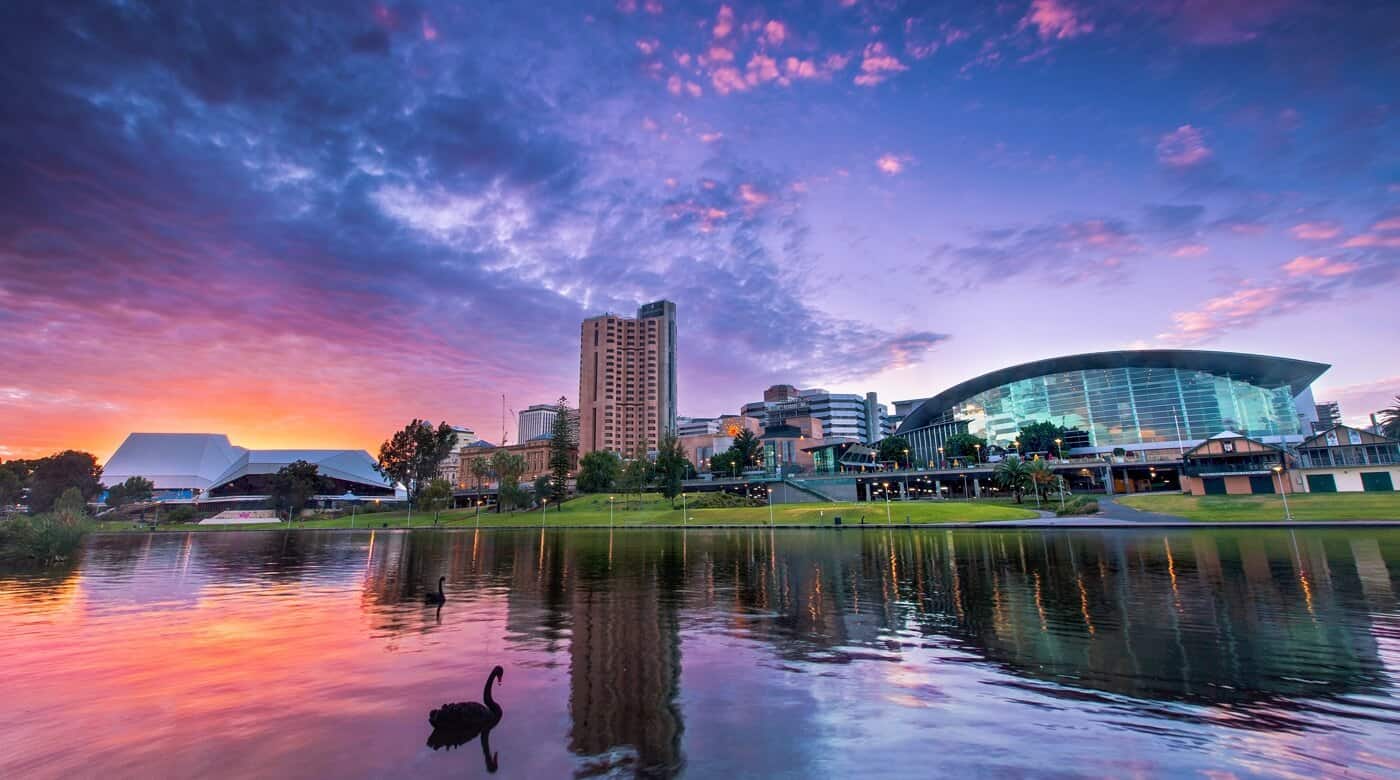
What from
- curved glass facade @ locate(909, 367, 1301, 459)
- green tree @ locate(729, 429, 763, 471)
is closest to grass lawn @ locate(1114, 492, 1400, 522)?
curved glass facade @ locate(909, 367, 1301, 459)

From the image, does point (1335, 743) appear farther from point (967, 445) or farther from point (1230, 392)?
point (1230, 392)

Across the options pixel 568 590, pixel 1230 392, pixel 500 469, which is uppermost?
pixel 1230 392

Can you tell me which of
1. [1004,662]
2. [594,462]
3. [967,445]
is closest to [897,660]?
[1004,662]

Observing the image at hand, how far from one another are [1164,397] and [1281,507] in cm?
11254

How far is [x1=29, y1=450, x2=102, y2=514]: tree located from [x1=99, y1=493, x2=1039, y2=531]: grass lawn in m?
28.7

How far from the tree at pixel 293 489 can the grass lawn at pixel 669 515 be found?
803 cm

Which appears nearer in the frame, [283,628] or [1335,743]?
[1335,743]

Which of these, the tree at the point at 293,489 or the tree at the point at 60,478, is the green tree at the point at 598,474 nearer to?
the tree at the point at 293,489

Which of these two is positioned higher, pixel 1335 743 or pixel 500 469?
pixel 500 469

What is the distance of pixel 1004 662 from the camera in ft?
49.3

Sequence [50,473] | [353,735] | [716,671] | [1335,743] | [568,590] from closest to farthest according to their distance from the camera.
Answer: [1335,743] → [353,735] → [716,671] → [568,590] → [50,473]

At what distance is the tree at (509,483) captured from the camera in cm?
14075

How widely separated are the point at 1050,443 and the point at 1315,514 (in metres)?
101

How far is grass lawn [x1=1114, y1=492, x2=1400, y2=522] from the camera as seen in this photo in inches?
2574
